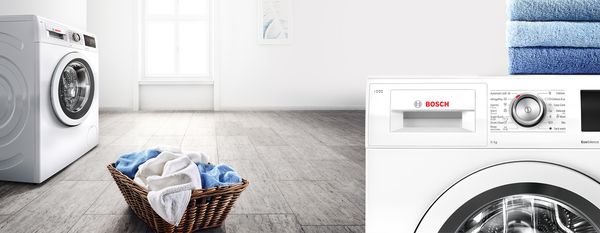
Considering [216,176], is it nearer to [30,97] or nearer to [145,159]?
[145,159]

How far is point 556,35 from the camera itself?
129cm

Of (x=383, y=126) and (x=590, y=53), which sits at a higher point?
(x=590, y=53)

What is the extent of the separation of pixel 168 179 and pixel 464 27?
6.26m

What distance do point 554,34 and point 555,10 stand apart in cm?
5

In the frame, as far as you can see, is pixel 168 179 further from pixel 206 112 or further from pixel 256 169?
pixel 206 112

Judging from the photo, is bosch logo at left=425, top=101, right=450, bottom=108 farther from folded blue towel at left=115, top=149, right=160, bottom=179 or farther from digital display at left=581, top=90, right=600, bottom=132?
folded blue towel at left=115, top=149, right=160, bottom=179

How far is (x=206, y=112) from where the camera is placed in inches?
281

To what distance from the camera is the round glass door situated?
3.76 ft

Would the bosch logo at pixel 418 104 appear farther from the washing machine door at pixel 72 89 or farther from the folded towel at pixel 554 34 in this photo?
the washing machine door at pixel 72 89

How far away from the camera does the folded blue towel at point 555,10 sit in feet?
4.18

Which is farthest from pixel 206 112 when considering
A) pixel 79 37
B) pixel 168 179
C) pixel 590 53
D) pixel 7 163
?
pixel 590 53

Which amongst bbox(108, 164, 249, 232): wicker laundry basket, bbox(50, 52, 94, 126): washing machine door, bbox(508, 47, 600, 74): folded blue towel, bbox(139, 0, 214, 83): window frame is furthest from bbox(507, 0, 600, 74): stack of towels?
bbox(139, 0, 214, 83): window frame

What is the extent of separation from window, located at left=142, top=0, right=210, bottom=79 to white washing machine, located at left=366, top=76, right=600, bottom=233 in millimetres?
6529

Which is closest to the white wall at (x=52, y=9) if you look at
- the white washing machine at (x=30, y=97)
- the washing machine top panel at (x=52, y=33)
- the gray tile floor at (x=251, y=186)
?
the washing machine top panel at (x=52, y=33)
